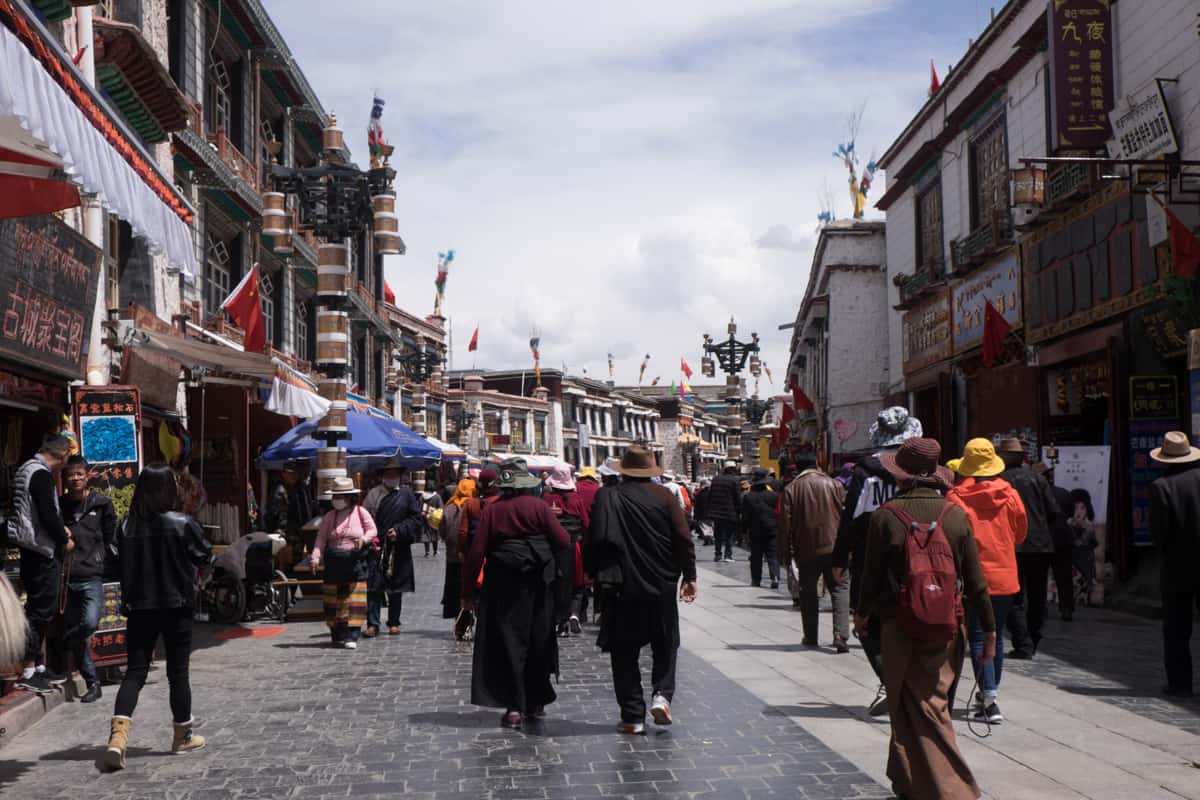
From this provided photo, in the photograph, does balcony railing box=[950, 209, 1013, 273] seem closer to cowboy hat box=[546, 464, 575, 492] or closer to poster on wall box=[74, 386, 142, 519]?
cowboy hat box=[546, 464, 575, 492]

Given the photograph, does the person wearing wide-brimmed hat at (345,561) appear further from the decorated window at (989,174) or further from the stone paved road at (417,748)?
the decorated window at (989,174)

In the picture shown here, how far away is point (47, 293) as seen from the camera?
984 centimetres

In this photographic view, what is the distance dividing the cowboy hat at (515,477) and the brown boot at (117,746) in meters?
2.71

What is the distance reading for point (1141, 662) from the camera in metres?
9.66

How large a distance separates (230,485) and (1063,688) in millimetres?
12535

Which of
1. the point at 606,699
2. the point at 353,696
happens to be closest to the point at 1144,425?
the point at 606,699

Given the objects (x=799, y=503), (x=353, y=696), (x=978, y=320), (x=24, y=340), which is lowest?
(x=353, y=696)

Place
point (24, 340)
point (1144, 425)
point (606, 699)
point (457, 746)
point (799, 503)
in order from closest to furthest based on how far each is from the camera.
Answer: point (457, 746) → point (606, 699) → point (24, 340) → point (799, 503) → point (1144, 425)

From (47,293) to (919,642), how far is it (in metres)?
7.96

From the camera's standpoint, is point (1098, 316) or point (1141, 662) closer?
point (1141, 662)

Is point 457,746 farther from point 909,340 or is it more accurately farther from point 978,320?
point 909,340

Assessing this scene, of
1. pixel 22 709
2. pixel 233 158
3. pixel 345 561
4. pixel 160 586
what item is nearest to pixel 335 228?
pixel 345 561

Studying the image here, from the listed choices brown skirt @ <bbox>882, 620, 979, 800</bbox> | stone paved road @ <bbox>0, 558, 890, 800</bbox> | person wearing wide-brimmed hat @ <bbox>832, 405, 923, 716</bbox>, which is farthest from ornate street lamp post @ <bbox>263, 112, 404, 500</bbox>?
brown skirt @ <bbox>882, 620, 979, 800</bbox>

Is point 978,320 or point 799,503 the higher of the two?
point 978,320
